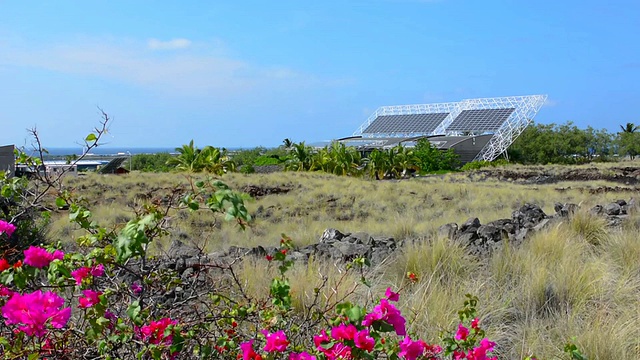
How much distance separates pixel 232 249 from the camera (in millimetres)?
7410

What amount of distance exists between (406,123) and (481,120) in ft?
27.5

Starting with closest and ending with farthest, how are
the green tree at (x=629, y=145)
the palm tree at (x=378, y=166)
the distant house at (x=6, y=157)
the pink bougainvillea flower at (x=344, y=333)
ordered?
the pink bougainvillea flower at (x=344, y=333), the distant house at (x=6, y=157), the palm tree at (x=378, y=166), the green tree at (x=629, y=145)

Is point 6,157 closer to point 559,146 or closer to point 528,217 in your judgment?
point 528,217

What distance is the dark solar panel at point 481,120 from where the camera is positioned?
182ft

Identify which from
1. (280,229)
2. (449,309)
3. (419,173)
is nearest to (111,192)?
(280,229)

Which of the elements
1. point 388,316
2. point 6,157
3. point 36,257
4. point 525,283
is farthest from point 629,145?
point 36,257

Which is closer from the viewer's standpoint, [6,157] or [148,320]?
[148,320]

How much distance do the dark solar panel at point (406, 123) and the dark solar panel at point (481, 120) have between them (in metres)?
2.41

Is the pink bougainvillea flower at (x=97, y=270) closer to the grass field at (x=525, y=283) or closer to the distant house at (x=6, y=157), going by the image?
the grass field at (x=525, y=283)

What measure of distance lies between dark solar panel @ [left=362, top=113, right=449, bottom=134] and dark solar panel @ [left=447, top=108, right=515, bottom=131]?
241 cm

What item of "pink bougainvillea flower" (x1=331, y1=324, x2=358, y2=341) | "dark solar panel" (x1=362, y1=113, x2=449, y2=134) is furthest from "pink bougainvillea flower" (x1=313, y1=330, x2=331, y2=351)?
"dark solar panel" (x1=362, y1=113, x2=449, y2=134)

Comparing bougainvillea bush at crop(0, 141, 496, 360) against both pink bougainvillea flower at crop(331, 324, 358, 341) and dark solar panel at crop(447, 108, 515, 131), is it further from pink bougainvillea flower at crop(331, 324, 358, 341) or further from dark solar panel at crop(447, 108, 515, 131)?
dark solar panel at crop(447, 108, 515, 131)

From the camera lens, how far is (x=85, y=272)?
2680 millimetres

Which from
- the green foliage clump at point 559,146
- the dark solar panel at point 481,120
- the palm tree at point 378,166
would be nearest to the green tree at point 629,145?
the green foliage clump at point 559,146
